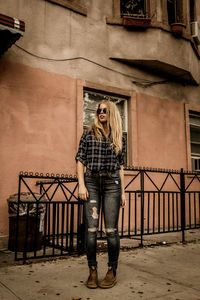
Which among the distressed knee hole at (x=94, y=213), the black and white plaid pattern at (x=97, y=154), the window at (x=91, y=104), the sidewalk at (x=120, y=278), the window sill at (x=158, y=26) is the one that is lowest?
the sidewalk at (x=120, y=278)

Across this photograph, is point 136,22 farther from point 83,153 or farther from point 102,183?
point 102,183

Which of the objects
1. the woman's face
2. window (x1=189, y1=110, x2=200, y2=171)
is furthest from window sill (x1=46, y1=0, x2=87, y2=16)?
the woman's face

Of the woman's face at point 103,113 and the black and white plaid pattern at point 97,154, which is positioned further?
the woman's face at point 103,113

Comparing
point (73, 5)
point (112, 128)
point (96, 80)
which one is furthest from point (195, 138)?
point (112, 128)

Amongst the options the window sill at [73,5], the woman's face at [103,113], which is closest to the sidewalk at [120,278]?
the woman's face at [103,113]

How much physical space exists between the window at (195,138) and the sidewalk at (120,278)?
481 centimetres

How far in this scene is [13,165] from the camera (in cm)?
612

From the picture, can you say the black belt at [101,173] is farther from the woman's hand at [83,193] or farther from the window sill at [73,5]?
the window sill at [73,5]

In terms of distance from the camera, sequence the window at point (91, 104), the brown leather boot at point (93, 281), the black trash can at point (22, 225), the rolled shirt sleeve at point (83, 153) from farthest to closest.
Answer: the window at point (91, 104) < the black trash can at point (22, 225) < the rolled shirt sleeve at point (83, 153) < the brown leather boot at point (93, 281)

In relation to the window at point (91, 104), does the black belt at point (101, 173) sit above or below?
below

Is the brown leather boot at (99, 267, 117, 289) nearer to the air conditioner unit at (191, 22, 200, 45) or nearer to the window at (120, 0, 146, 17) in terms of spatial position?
the window at (120, 0, 146, 17)

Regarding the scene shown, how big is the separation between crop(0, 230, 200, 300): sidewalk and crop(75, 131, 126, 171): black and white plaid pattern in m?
1.30

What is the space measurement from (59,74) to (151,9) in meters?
3.56

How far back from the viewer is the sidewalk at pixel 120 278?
3.12 metres
